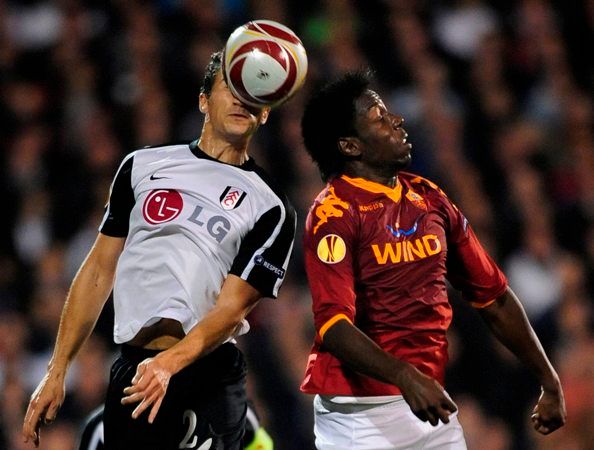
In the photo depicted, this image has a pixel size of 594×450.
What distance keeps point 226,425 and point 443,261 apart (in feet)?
3.15

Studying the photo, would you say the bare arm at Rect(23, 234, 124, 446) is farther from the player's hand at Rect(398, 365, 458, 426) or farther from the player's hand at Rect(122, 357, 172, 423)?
the player's hand at Rect(398, 365, 458, 426)

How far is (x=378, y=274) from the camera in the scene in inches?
167

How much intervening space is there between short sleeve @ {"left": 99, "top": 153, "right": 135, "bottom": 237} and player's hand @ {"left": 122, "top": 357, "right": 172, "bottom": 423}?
28.5 inches

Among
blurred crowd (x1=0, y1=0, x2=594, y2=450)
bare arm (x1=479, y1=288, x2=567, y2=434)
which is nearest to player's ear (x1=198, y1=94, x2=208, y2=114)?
bare arm (x1=479, y1=288, x2=567, y2=434)

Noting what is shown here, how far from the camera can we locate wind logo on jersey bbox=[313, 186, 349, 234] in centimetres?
424

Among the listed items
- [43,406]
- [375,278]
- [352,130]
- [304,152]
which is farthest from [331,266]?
[304,152]

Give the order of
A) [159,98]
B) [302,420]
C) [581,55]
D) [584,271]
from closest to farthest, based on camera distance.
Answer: [302,420] < [584,271] < [159,98] < [581,55]

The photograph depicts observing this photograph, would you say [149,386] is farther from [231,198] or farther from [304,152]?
[304,152]

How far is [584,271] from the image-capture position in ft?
25.5

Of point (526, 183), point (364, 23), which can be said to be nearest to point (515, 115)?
point (526, 183)

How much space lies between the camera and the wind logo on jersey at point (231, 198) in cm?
439

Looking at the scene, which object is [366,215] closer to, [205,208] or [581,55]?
[205,208]

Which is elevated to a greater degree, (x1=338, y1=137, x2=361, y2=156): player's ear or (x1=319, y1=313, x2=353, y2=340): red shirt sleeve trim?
(x1=338, y1=137, x2=361, y2=156): player's ear

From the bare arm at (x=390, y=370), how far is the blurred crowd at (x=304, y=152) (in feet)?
9.50
